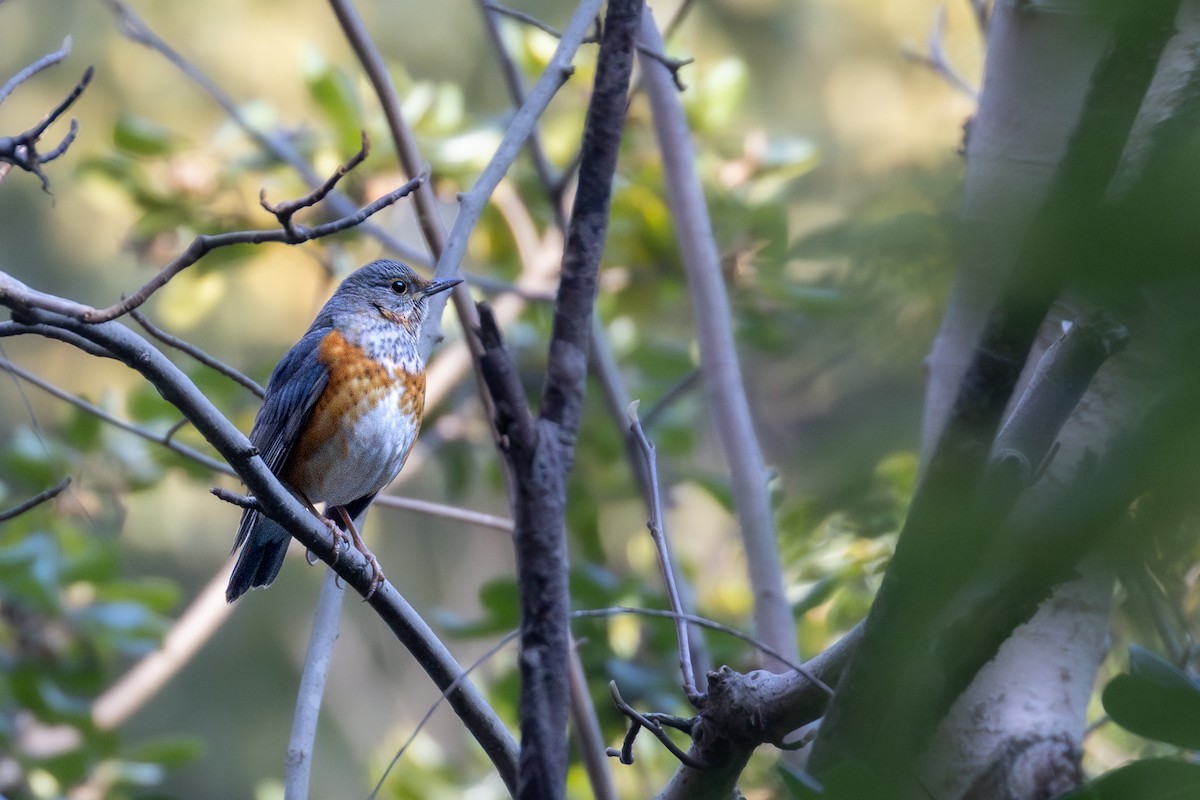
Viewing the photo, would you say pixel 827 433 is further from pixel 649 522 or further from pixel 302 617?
pixel 302 617

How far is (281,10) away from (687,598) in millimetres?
10147

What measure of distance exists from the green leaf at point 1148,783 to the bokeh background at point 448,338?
31cm

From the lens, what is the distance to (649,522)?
7.57 feet

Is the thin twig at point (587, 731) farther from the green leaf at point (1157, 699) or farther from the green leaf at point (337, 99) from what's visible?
the green leaf at point (337, 99)

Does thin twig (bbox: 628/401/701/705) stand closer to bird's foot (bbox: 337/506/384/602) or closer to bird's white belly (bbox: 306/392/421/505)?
bird's foot (bbox: 337/506/384/602)

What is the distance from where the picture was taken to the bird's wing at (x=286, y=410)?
156 inches

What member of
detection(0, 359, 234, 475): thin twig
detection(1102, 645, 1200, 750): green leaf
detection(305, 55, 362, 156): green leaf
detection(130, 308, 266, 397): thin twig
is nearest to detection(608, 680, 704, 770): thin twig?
detection(1102, 645, 1200, 750): green leaf

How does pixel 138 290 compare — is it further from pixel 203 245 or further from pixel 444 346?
pixel 444 346

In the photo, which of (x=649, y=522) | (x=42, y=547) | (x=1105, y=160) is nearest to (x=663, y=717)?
(x=649, y=522)

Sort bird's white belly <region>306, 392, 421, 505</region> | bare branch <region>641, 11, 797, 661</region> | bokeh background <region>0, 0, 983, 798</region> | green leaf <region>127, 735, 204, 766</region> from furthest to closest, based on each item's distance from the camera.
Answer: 1. green leaf <region>127, 735, 204, 766</region>
2. bird's white belly <region>306, 392, 421, 505</region>
3. bare branch <region>641, 11, 797, 661</region>
4. bokeh background <region>0, 0, 983, 798</region>

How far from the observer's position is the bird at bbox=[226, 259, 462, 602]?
3.95 metres

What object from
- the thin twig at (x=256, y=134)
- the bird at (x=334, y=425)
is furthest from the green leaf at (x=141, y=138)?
the bird at (x=334, y=425)

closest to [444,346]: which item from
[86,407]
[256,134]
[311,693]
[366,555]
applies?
[256,134]

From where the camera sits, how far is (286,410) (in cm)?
396
